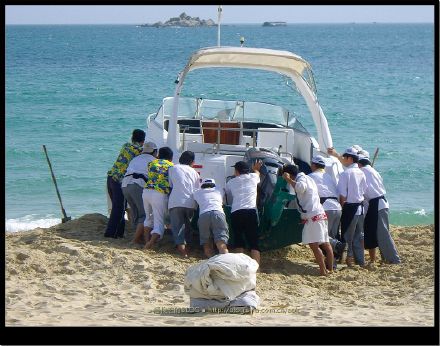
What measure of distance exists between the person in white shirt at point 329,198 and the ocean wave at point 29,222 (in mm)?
7932

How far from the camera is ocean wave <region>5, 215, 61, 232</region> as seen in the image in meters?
19.0

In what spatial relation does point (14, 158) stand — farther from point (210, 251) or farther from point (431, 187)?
point (210, 251)

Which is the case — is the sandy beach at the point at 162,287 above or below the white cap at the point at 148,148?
below

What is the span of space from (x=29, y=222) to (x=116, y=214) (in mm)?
6981

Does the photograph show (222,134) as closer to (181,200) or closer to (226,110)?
(226,110)

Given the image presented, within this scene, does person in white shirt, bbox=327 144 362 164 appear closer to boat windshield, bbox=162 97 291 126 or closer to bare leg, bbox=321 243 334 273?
bare leg, bbox=321 243 334 273

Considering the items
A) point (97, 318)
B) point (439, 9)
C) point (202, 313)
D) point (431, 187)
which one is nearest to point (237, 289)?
point (202, 313)

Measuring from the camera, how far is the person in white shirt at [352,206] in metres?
12.4

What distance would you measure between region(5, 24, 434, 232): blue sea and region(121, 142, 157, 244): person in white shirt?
648cm

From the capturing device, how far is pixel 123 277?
11.3 m

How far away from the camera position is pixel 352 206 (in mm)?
12445

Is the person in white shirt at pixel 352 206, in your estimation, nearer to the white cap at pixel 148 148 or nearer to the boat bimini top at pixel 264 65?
the boat bimini top at pixel 264 65

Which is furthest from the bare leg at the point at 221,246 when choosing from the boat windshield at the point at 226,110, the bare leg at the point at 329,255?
the boat windshield at the point at 226,110

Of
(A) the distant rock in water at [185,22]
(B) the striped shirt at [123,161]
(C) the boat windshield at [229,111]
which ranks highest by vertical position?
(C) the boat windshield at [229,111]
